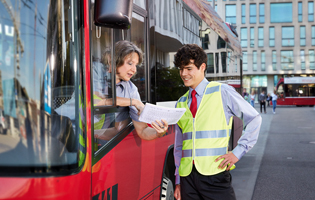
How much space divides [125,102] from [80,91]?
69cm

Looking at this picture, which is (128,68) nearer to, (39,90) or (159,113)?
(159,113)

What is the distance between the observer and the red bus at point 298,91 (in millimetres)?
40156

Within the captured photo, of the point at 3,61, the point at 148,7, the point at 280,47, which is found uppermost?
the point at 280,47

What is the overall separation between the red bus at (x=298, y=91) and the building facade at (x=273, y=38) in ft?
38.4

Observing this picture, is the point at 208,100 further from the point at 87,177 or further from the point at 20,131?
the point at 20,131

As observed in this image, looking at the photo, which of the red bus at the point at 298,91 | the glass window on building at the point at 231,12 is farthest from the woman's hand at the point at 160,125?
the glass window on building at the point at 231,12

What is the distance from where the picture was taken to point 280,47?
5262 cm

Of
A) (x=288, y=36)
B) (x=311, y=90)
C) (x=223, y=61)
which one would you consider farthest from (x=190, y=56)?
(x=288, y=36)

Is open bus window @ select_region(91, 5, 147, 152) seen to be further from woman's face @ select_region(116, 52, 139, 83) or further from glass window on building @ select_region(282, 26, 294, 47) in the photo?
glass window on building @ select_region(282, 26, 294, 47)

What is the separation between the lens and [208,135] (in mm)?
2623

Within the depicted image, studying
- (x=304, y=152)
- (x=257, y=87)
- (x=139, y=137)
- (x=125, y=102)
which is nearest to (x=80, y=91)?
(x=125, y=102)

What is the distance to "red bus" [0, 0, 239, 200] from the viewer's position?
1932mm

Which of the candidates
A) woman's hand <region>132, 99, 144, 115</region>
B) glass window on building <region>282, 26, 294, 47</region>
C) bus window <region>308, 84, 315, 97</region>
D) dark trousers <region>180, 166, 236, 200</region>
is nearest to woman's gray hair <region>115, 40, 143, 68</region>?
woman's hand <region>132, 99, 144, 115</region>

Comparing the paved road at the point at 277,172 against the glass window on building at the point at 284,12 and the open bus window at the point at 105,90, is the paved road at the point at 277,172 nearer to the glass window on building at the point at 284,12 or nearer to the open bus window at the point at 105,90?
the open bus window at the point at 105,90
